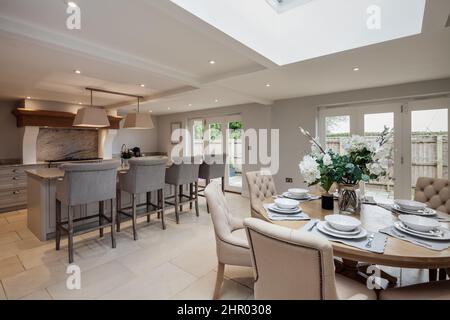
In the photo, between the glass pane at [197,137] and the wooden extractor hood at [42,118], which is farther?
the glass pane at [197,137]

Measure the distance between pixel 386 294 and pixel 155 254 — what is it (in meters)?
2.25

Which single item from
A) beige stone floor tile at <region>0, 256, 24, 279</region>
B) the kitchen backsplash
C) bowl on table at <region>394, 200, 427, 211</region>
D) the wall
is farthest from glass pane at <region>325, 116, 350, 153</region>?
the wall

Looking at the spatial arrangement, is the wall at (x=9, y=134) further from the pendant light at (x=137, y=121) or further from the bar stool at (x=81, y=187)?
the bar stool at (x=81, y=187)

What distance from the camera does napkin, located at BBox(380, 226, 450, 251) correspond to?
1209mm

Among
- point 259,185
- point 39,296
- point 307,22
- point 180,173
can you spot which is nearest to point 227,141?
point 180,173

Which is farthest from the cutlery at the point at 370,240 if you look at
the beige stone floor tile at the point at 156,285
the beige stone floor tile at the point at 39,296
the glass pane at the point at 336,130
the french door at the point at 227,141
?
the french door at the point at 227,141

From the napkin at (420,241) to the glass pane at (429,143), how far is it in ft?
10.8

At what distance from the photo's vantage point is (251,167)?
5.68 m

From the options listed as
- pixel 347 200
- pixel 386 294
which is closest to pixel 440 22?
pixel 347 200

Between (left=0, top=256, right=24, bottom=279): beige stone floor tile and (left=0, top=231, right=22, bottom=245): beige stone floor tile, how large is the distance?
62 centimetres

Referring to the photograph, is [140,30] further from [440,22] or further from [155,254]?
[440,22]

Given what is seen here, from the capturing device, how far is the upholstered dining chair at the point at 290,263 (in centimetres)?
92

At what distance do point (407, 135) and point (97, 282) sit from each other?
4971 mm

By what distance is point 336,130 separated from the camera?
460 cm
